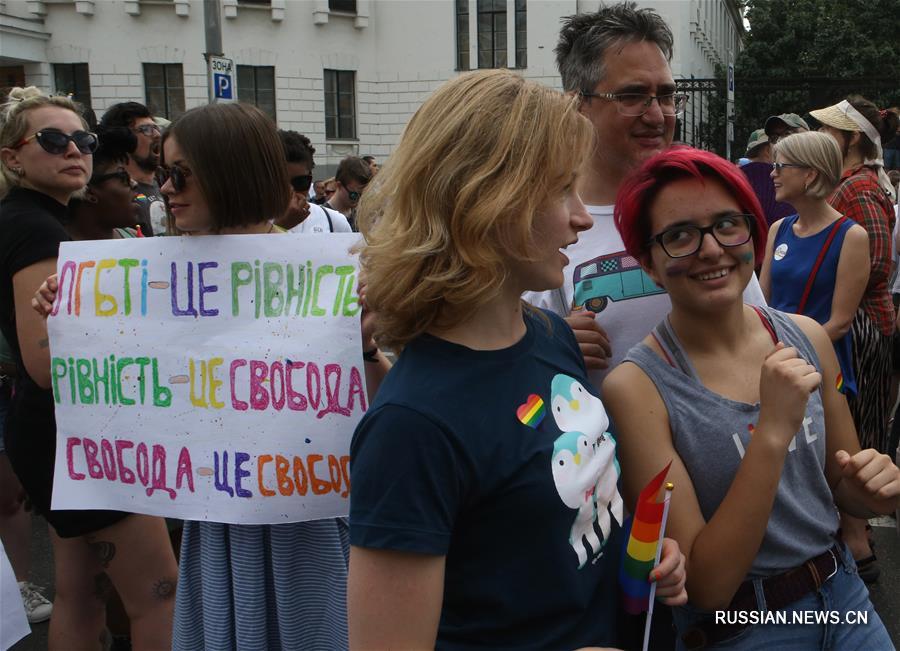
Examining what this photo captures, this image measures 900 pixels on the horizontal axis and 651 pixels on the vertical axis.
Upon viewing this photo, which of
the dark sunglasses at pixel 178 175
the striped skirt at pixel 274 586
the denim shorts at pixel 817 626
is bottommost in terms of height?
the striped skirt at pixel 274 586

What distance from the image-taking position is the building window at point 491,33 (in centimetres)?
2672

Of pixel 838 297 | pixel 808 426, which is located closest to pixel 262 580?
pixel 808 426

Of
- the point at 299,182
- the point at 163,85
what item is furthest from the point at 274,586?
the point at 163,85

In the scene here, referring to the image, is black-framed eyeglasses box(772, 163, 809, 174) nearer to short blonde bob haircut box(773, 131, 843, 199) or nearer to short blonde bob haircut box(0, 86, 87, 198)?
short blonde bob haircut box(773, 131, 843, 199)

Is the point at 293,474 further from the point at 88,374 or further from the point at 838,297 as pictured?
the point at 838,297

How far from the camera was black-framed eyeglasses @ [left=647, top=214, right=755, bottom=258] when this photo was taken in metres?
1.62

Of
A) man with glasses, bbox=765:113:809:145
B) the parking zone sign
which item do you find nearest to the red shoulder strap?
man with glasses, bbox=765:113:809:145

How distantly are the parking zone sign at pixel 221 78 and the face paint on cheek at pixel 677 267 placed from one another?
8.42 metres

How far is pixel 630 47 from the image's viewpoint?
2.08 m

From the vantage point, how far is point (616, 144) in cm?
210

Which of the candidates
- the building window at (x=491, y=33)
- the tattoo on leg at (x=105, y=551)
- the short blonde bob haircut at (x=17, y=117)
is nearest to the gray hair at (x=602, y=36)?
the short blonde bob haircut at (x=17, y=117)

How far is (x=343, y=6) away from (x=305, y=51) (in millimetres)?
2098

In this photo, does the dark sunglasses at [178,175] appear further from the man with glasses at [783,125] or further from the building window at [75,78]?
the building window at [75,78]

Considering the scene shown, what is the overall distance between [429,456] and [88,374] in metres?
1.45
